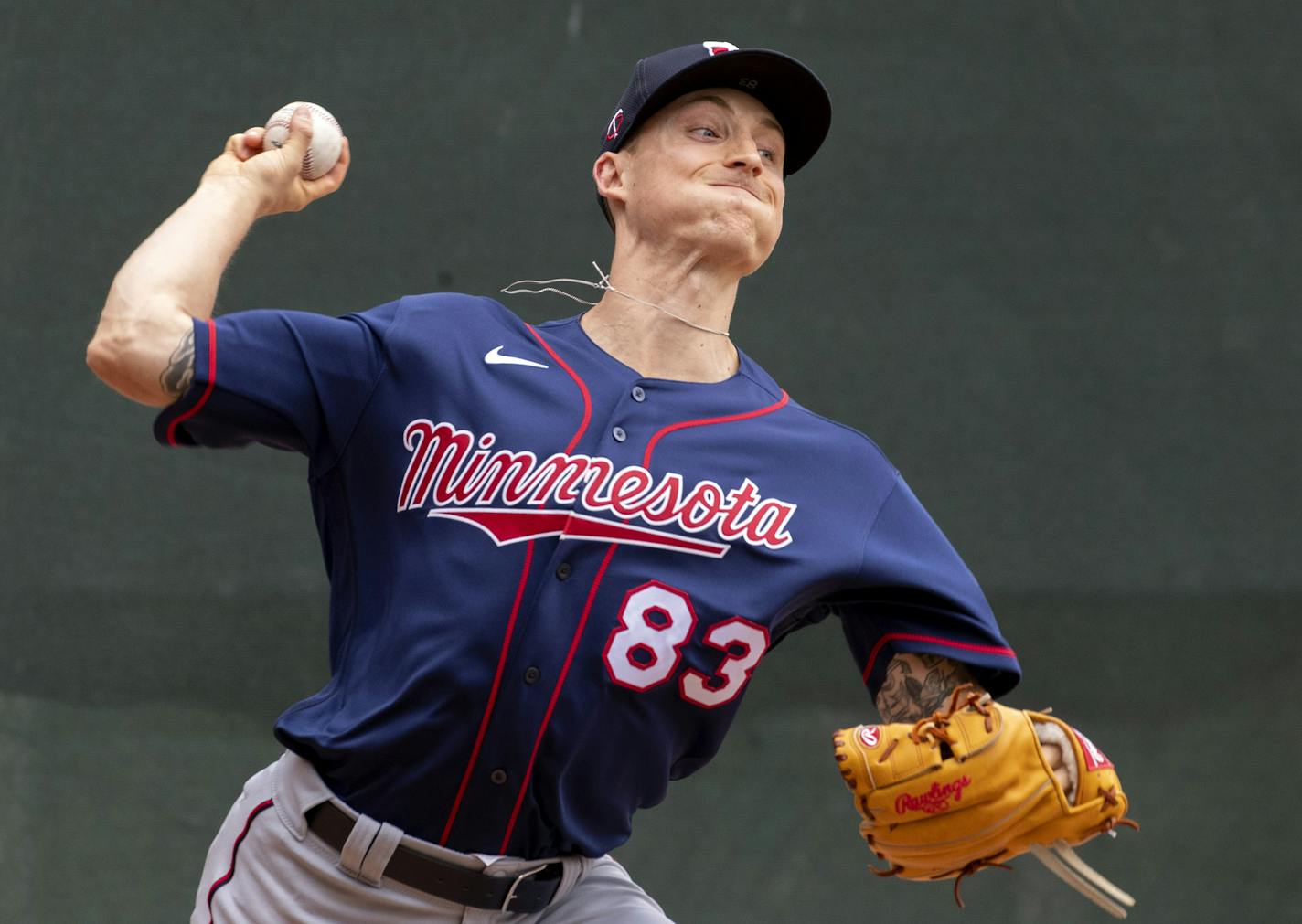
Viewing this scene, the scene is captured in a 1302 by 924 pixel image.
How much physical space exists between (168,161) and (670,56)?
1904mm

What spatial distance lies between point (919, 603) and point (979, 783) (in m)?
0.25

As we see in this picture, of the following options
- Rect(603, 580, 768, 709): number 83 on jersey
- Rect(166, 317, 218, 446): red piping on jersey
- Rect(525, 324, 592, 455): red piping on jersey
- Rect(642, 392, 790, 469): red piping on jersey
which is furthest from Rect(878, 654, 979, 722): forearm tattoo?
Rect(166, 317, 218, 446): red piping on jersey

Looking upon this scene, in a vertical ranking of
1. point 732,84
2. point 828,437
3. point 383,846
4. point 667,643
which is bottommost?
point 383,846

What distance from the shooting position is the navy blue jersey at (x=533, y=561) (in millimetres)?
2012

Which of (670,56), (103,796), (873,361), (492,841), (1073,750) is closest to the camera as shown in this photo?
(492,841)

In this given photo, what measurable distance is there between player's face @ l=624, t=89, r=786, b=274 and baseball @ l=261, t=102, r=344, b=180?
1.58 ft

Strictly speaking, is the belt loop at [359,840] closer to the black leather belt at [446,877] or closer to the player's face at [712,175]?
the black leather belt at [446,877]

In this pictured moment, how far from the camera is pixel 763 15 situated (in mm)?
4340

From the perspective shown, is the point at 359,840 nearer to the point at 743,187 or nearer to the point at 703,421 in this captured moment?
the point at 703,421


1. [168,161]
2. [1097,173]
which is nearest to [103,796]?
[168,161]

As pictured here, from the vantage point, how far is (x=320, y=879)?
6.78 ft

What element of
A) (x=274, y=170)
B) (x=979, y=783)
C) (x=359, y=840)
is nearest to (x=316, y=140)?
(x=274, y=170)

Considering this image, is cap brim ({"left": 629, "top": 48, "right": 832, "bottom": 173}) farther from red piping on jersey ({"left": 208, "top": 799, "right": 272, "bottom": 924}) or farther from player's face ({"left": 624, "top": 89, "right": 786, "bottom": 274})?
red piping on jersey ({"left": 208, "top": 799, "right": 272, "bottom": 924})

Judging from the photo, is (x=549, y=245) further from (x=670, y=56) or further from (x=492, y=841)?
(x=492, y=841)
